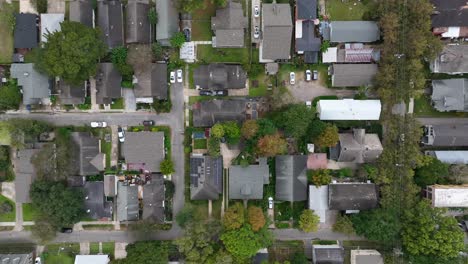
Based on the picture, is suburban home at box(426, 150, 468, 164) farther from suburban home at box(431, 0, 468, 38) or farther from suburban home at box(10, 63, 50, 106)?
suburban home at box(10, 63, 50, 106)

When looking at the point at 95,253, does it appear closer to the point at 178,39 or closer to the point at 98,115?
the point at 98,115

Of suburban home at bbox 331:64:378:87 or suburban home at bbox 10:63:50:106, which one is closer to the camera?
suburban home at bbox 10:63:50:106

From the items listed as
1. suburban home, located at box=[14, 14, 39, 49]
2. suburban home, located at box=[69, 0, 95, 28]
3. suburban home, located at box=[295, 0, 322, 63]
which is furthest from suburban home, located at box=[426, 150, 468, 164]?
suburban home, located at box=[14, 14, 39, 49]

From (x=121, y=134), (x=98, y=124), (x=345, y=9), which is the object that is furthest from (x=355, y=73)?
(x=98, y=124)

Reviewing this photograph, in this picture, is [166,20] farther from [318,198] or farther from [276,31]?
[318,198]

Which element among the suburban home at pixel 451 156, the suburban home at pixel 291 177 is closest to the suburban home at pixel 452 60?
the suburban home at pixel 451 156

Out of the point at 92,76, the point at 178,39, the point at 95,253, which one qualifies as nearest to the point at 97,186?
the point at 95,253
